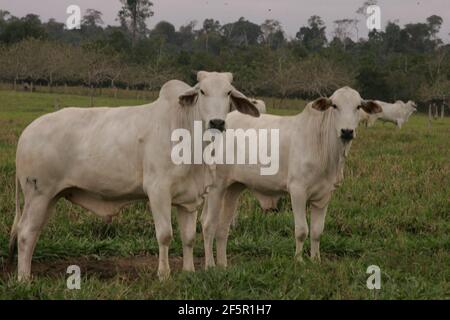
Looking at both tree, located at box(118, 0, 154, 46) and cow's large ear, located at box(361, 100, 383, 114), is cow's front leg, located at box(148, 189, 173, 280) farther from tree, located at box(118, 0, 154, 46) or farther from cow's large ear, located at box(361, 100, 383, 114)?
tree, located at box(118, 0, 154, 46)

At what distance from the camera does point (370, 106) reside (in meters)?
6.50

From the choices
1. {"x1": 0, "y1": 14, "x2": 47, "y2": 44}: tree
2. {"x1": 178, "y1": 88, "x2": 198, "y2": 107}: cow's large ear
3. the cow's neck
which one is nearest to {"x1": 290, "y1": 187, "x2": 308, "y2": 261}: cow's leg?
the cow's neck

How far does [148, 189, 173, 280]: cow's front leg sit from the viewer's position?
209 inches

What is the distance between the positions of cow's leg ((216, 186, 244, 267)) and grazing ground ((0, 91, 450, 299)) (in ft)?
0.64

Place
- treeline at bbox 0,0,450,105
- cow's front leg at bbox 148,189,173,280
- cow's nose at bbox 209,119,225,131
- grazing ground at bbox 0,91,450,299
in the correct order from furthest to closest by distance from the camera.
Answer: treeline at bbox 0,0,450,105 → cow's front leg at bbox 148,189,173,280 → cow's nose at bbox 209,119,225,131 → grazing ground at bbox 0,91,450,299

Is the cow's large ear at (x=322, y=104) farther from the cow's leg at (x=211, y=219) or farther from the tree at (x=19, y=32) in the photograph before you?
the tree at (x=19, y=32)

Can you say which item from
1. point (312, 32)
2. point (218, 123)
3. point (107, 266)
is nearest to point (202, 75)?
point (218, 123)

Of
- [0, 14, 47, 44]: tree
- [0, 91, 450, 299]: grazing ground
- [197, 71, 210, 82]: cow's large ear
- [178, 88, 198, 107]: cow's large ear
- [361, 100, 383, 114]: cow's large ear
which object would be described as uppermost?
[0, 14, 47, 44]: tree

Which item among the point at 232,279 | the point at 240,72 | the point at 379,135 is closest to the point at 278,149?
the point at 232,279

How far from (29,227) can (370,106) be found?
3457 millimetres

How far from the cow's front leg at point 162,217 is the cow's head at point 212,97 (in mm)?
700

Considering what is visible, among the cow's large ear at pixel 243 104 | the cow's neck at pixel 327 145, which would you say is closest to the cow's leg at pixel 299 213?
the cow's neck at pixel 327 145

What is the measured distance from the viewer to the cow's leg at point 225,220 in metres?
6.71

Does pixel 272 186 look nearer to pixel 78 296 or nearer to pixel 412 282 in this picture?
pixel 412 282
